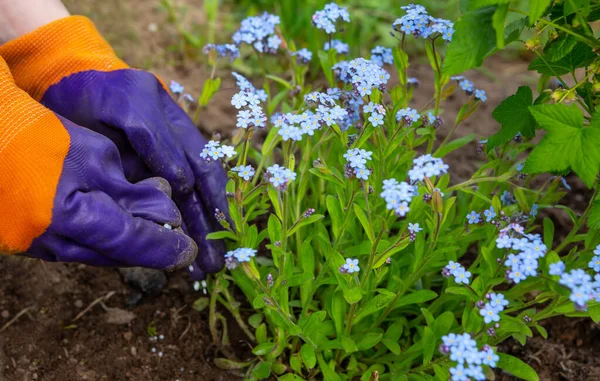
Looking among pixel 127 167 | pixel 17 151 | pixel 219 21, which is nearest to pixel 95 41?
pixel 127 167

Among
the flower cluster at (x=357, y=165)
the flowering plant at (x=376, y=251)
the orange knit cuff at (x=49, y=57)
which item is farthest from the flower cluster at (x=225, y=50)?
the flower cluster at (x=357, y=165)

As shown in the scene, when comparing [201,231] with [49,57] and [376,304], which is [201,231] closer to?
[376,304]

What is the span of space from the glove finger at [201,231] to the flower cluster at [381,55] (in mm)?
930

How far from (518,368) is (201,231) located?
1.27 meters

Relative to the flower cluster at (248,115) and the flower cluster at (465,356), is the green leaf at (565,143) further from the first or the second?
the flower cluster at (248,115)

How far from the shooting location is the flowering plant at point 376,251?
177 centimetres

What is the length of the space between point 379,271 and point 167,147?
952 mm

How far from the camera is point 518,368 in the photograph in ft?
6.39

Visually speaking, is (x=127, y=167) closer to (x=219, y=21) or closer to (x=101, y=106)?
(x=101, y=106)

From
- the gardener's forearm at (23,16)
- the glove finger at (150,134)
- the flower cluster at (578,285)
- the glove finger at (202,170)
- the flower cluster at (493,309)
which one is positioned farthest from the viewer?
the gardener's forearm at (23,16)

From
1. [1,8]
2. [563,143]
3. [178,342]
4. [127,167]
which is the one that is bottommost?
[178,342]

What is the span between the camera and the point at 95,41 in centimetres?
252

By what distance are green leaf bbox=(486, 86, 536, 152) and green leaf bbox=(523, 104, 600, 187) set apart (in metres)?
0.27

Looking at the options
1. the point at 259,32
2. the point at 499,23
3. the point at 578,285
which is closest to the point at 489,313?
the point at 578,285
